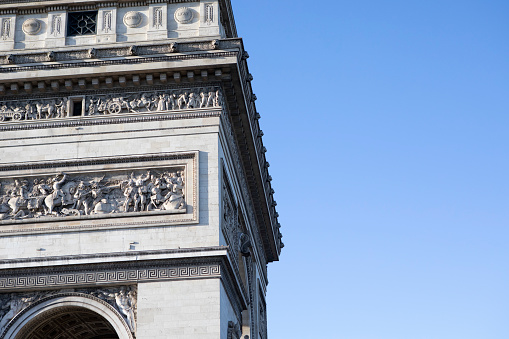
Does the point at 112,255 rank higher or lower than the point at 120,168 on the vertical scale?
lower

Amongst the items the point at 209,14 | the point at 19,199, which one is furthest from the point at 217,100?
the point at 19,199

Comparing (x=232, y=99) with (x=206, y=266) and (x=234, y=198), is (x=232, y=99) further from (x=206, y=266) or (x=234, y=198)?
(x=206, y=266)

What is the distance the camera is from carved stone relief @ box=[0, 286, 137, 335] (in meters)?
24.6

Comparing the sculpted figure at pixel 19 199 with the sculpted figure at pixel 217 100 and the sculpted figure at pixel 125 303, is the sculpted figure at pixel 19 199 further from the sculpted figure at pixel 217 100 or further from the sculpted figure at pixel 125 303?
the sculpted figure at pixel 217 100

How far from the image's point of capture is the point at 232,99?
28.5 meters

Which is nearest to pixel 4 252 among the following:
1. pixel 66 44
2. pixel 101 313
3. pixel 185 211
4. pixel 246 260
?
pixel 101 313

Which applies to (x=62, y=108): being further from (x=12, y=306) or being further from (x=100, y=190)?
(x=12, y=306)

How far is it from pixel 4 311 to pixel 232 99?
32.4ft

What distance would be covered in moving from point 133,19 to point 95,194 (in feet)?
21.5

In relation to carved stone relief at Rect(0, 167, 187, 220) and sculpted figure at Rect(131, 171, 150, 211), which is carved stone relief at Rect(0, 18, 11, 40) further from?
sculpted figure at Rect(131, 171, 150, 211)

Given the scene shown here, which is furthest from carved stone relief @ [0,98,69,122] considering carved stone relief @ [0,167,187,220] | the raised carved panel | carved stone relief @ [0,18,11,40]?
carved stone relief @ [0,18,11,40]

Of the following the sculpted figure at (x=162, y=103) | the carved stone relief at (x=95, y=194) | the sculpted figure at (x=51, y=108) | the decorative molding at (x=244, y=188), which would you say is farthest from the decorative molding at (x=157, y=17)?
the carved stone relief at (x=95, y=194)

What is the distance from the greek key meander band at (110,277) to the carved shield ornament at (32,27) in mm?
8914

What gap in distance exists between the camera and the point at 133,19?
1142 inches
